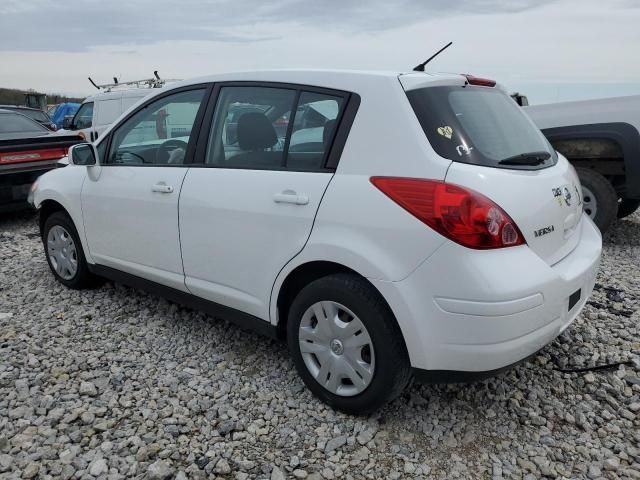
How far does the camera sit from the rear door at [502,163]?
2289mm

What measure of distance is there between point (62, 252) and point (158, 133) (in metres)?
1.57

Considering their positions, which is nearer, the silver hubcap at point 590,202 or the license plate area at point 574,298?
the license plate area at point 574,298

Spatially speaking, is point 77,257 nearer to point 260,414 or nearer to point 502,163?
point 260,414

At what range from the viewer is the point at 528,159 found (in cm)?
262

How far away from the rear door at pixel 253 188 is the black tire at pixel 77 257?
145 centimetres

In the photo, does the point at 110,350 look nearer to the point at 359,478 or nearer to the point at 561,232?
the point at 359,478

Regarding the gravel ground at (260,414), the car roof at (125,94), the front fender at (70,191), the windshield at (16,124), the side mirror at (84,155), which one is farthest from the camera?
the car roof at (125,94)

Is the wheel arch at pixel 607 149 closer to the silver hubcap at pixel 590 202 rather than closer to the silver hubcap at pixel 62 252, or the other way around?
the silver hubcap at pixel 590 202

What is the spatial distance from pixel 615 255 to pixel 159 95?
4.60 meters

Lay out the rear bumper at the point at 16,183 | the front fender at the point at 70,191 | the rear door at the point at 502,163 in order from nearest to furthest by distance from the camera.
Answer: the rear door at the point at 502,163 → the front fender at the point at 70,191 → the rear bumper at the point at 16,183

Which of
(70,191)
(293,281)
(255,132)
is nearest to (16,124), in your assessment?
(70,191)

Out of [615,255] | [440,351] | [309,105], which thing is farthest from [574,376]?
[615,255]

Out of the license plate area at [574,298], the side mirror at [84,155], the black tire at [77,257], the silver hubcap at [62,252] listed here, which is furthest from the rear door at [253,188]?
the silver hubcap at [62,252]

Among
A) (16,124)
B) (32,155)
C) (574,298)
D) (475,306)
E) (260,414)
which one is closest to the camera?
(475,306)
